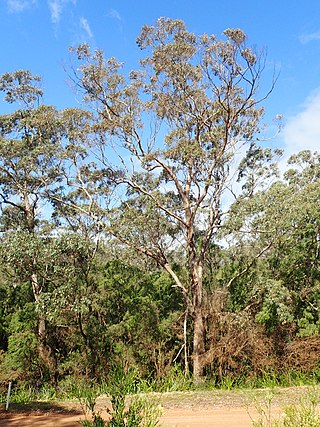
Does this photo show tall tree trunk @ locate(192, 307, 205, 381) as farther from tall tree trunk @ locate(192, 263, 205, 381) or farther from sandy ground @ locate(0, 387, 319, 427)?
sandy ground @ locate(0, 387, 319, 427)

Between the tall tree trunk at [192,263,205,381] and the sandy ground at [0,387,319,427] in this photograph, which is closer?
the sandy ground at [0,387,319,427]

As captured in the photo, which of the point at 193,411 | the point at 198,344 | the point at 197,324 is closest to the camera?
the point at 193,411

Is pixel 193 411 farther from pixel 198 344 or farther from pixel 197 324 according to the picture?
pixel 197 324

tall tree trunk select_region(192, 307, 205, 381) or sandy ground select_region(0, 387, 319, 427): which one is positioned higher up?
tall tree trunk select_region(192, 307, 205, 381)

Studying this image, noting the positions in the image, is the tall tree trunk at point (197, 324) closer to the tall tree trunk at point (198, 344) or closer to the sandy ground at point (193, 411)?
the tall tree trunk at point (198, 344)

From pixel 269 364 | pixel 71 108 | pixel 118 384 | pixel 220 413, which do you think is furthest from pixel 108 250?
pixel 118 384

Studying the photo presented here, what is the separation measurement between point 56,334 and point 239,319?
522 centimetres

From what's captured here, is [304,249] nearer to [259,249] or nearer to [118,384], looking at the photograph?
[259,249]

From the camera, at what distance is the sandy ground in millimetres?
5776

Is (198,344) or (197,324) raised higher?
(197,324)

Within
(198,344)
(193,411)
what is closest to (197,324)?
(198,344)

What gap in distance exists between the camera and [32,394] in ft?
31.9

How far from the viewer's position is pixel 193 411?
669cm

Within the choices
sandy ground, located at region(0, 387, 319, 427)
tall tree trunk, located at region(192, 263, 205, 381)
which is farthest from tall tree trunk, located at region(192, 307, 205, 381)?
sandy ground, located at region(0, 387, 319, 427)
